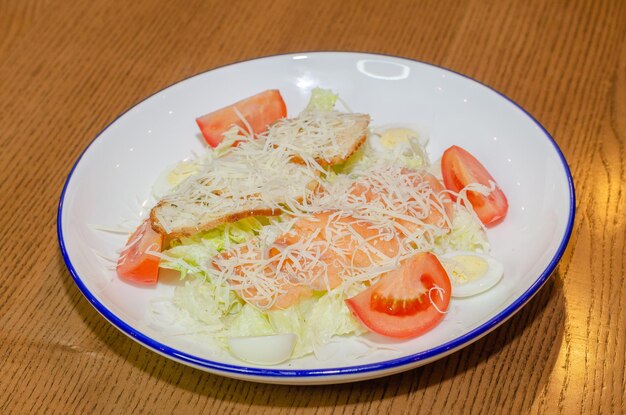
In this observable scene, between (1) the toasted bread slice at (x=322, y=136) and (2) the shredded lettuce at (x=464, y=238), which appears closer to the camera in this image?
(2) the shredded lettuce at (x=464, y=238)

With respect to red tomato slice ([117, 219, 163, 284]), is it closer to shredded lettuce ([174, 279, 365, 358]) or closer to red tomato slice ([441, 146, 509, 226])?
shredded lettuce ([174, 279, 365, 358])

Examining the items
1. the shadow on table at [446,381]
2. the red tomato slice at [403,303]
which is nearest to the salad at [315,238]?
the red tomato slice at [403,303]

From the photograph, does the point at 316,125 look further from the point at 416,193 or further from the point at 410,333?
the point at 410,333

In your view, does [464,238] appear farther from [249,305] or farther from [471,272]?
[249,305]

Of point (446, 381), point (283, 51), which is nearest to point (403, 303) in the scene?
point (446, 381)

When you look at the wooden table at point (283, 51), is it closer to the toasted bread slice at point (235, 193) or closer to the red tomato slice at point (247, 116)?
the toasted bread slice at point (235, 193)

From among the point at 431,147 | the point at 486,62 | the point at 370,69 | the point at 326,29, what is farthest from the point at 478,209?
the point at 326,29

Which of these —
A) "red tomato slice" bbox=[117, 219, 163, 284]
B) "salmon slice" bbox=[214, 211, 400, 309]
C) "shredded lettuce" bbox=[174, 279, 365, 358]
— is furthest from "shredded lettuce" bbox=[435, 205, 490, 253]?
"red tomato slice" bbox=[117, 219, 163, 284]
